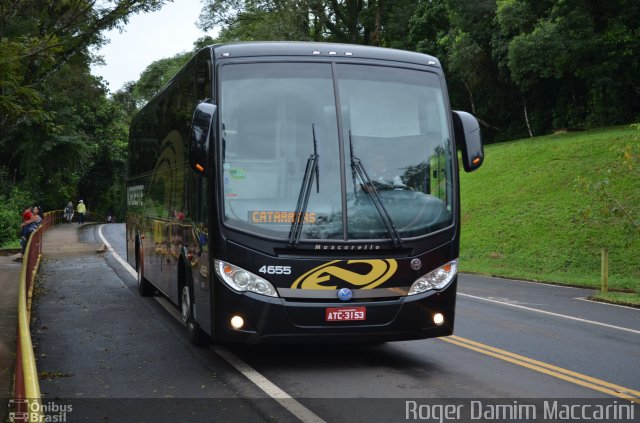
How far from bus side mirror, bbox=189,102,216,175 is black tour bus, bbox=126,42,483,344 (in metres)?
0.01

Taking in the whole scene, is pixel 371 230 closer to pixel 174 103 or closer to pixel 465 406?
pixel 465 406

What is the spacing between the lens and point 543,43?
3928 centimetres

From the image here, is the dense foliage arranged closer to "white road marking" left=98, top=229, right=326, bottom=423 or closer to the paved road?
the paved road

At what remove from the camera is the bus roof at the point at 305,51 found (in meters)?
8.73

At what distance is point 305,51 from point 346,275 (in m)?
2.60

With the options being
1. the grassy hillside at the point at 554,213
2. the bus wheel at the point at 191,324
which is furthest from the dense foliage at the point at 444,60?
the bus wheel at the point at 191,324

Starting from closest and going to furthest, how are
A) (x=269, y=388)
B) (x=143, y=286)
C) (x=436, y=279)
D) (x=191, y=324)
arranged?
1. (x=269, y=388)
2. (x=436, y=279)
3. (x=191, y=324)
4. (x=143, y=286)

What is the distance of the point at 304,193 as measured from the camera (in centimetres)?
820

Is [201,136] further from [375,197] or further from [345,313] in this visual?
[345,313]

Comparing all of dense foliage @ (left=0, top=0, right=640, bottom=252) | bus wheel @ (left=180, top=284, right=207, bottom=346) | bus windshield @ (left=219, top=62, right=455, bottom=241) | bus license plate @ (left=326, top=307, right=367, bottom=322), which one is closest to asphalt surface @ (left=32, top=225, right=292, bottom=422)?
bus wheel @ (left=180, top=284, right=207, bottom=346)

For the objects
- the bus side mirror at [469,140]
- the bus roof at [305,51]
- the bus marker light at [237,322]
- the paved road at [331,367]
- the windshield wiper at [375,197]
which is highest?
the bus roof at [305,51]

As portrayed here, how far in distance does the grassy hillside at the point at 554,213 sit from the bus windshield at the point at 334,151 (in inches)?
410

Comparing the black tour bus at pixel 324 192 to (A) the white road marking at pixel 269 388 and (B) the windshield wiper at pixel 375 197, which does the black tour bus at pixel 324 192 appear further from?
(A) the white road marking at pixel 269 388

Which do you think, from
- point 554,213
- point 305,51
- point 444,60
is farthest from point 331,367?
point 444,60
